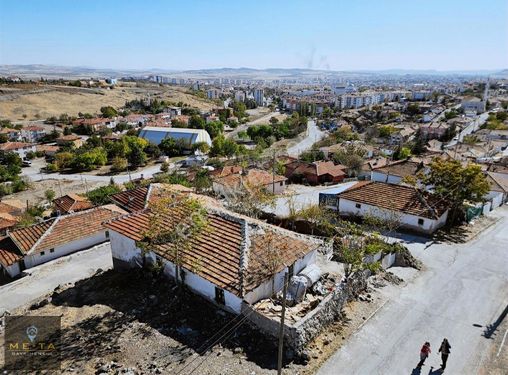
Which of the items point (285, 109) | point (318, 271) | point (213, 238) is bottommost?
point (285, 109)

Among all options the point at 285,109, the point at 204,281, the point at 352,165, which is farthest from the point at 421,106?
the point at 204,281

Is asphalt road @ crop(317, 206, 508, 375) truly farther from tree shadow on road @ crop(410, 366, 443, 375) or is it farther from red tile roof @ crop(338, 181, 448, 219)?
red tile roof @ crop(338, 181, 448, 219)

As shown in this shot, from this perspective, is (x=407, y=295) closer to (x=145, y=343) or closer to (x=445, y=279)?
(x=445, y=279)

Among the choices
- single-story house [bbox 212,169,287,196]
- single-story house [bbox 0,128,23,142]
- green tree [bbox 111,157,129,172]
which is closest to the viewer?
single-story house [bbox 212,169,287,196]

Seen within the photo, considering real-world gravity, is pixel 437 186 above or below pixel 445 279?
above

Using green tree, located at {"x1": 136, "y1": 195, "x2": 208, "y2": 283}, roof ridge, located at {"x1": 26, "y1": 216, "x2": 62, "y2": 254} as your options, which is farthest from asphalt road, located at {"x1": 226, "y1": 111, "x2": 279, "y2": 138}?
green tree, located at {"x1": 136, "y1": 195, "x2": 208, "y2": 283}

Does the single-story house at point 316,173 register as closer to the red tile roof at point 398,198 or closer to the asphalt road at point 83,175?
the red tile roof at point 398,198

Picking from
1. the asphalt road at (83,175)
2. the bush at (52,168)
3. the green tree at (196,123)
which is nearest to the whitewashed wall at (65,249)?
the asphalt road at (83,175)

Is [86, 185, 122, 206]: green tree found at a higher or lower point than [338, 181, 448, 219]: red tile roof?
lower
